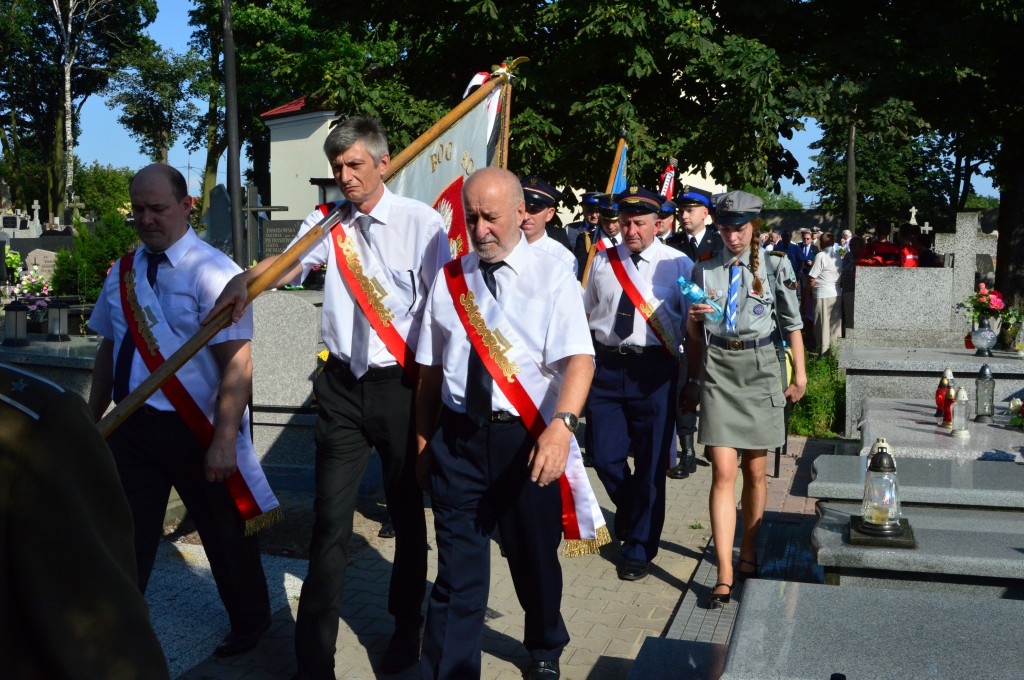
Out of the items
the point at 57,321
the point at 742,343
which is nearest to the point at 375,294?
the point at 742,343

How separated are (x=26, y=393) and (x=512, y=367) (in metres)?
2.75

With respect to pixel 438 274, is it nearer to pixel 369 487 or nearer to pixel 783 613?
pixel 783 613

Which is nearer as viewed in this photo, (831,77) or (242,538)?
(242,538)

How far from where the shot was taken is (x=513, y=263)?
4.16 m

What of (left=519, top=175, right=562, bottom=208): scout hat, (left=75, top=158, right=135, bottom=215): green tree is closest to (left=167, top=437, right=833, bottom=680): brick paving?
(left=519, top=175, right=562, bottom=208): scout hat

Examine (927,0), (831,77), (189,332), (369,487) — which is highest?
(927,0)

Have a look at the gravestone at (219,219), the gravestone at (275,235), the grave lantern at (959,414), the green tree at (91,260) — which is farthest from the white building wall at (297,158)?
the grave lantern at (959,414)

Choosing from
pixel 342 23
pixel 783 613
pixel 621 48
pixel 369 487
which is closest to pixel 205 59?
pixel 342 23

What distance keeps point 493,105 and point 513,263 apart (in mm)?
1871

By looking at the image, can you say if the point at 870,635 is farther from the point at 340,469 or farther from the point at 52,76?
the point at 52,76

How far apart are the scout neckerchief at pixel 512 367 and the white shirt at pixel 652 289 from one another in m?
2.35

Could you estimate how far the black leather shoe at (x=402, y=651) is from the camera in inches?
188

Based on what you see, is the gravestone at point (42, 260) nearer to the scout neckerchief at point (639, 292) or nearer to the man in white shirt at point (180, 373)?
the scout neckerchief at point (639, 292)

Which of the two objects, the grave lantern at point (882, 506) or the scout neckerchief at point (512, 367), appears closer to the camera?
the scout neckerchief at point (512, 367)
